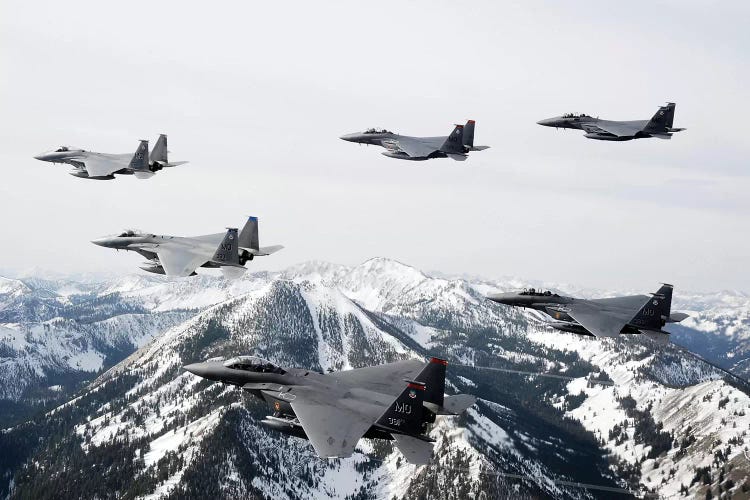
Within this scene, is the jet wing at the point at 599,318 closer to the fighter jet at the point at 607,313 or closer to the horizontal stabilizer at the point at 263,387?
the fighter jet at the point at 607,313

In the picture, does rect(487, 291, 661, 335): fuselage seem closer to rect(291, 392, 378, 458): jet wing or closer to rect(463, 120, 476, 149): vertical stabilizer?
rect(463, 120, 476, 149): vertical stabilizer

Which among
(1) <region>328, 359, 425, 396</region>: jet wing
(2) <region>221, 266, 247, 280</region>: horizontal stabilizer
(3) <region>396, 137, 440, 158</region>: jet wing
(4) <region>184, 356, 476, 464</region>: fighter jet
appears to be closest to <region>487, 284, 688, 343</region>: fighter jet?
(1) <region>328, 359, 425, 396</region>: jet wing

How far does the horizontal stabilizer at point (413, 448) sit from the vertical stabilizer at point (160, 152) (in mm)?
46545

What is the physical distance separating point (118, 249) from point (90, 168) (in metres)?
11.1

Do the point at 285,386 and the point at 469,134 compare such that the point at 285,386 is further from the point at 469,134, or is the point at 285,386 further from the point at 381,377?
the point at 469,134

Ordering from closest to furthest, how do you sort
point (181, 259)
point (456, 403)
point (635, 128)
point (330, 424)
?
point (330, 424) < point (456, 403) < point (181, 259) < point (635, 128)

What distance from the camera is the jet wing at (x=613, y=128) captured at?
65.2 m

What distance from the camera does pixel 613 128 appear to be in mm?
67812

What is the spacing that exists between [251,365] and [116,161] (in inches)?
1344

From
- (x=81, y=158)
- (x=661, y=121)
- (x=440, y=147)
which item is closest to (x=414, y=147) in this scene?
(x=440, y=147)

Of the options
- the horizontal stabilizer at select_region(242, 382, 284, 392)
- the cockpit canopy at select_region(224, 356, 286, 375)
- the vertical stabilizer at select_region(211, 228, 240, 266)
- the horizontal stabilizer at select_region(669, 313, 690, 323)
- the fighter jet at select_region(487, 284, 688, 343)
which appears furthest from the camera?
A: the fighter jet at select_region(487, 284, 688, 343)

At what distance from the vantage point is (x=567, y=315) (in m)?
71.7

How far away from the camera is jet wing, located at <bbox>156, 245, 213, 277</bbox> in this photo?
57.3 metres

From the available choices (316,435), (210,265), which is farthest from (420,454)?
(210,265)
